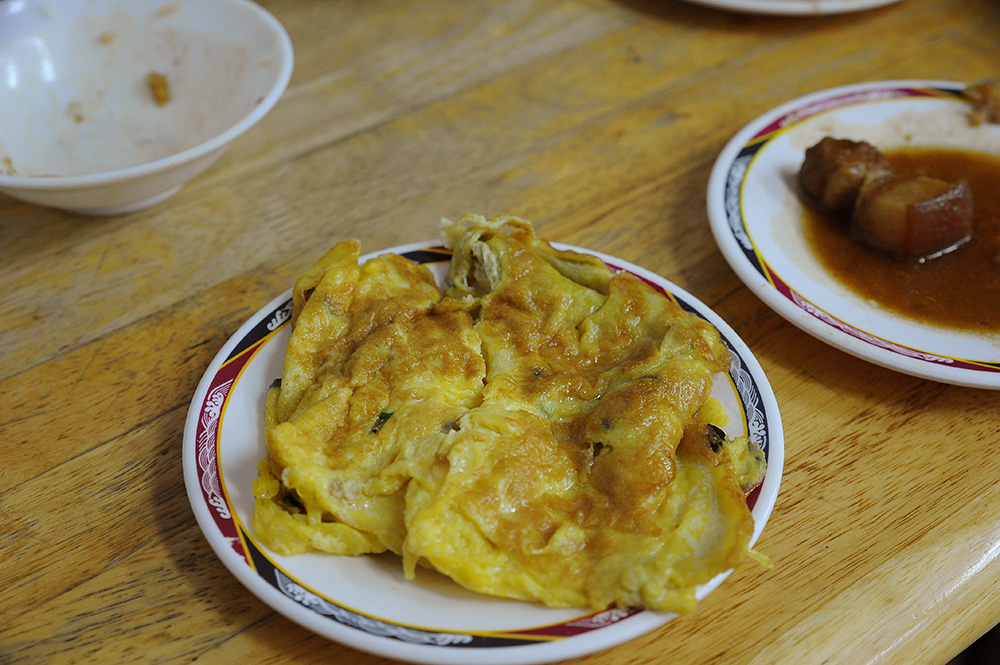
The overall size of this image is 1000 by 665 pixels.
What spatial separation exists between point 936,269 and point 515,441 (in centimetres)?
154

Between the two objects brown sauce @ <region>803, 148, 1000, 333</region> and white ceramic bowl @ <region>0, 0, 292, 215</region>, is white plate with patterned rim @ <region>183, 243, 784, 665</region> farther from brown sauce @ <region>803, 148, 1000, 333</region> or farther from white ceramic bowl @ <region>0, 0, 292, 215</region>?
white ceramic bowl @ <region>0, 0, 292, 215</region>

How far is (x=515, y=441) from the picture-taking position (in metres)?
1.52

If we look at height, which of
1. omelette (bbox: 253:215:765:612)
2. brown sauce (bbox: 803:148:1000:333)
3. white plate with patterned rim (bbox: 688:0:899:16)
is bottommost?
brown sauce (bbox: 803:148:1000:333)

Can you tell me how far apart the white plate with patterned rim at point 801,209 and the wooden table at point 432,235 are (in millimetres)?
131

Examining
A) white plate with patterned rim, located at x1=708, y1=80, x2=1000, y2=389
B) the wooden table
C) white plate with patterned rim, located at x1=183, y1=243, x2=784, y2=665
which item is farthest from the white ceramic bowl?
white plate with patterned rim, located at x1=708, y1=80, x2=1000, y2=389

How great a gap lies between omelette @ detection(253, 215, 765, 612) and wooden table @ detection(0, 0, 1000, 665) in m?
0.27

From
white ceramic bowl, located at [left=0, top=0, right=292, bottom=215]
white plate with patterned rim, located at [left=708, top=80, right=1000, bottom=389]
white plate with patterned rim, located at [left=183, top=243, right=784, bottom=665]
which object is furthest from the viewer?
white ceramic bowl, located at [left=0, top=0, right=292, bottom=215]

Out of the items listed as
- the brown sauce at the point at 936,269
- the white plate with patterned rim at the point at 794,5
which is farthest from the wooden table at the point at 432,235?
the brown sauce at the point at 936,269

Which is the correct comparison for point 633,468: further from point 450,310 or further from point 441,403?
point 450,310

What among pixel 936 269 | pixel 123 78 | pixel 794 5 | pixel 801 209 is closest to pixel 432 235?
pixel 801 209

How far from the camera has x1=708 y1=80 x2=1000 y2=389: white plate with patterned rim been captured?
1955 millimetres

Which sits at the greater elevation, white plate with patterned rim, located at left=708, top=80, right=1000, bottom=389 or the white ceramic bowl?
the white ceramic bowl

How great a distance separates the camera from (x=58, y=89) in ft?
9.20

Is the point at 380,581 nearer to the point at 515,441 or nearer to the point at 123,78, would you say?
the point at 515,441
